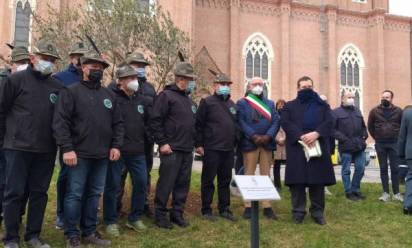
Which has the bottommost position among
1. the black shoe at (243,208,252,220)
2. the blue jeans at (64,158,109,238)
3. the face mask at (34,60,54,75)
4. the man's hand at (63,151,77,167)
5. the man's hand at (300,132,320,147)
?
the black shoe at (243,208,252,220)

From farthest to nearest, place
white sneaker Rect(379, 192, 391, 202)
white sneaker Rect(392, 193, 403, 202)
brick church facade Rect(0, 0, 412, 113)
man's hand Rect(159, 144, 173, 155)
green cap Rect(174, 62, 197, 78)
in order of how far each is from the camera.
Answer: brick church facade Rect(0, 0, 412, 113)
white sneaker Rect(392, 193, 403, 202)
white sneaker Rect(379, 192, 391, 202)
green cap Rect(174, 62, 197, 78)
man's hand Rect(159, 144, 173, 155)

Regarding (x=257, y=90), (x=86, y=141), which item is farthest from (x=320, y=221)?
(x=86, y=141)

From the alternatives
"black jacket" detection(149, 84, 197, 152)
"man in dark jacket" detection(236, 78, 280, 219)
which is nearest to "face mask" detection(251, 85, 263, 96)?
"man in dark jacket" detection(236, 78, 280, 219)

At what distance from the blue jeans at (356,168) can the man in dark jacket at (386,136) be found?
1.38ft

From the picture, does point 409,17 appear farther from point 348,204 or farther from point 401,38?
point 348,204

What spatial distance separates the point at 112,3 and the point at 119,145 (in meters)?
6.65

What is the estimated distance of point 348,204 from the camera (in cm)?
844

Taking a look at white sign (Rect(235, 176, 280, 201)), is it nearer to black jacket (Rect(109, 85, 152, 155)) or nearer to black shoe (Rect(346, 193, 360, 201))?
black jacket (Rect(109, 85, 152, 155))

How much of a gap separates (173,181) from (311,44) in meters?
29.3

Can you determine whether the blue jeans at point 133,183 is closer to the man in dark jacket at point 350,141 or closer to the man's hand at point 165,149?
the man's hand at point 165,149

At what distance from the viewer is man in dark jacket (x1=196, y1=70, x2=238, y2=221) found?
683 cm

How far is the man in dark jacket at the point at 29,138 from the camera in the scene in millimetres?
5000

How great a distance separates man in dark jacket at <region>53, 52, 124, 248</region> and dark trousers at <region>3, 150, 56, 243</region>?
0.90 ft

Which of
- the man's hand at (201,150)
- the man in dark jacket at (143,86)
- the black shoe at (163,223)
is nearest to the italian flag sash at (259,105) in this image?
the man's hand at (201,150)
